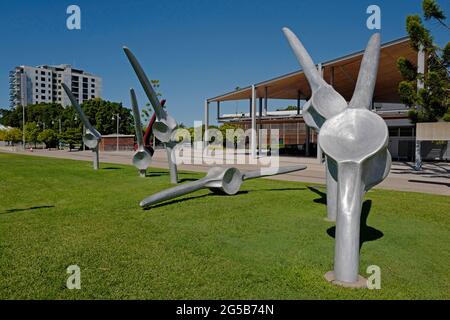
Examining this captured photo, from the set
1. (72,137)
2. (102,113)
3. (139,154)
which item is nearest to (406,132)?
(139,154)

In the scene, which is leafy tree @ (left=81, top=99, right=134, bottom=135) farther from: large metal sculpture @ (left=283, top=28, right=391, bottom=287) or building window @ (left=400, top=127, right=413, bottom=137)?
large metal sculpture @ (left=283, top=28, right=391, bottom=287)

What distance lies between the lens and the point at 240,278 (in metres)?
5.05

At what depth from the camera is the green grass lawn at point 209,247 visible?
15.5ft

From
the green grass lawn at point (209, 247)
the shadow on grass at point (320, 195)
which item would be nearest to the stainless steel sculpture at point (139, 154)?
the green grass lawn at point (209, 247)

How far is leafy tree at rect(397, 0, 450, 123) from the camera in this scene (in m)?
18.0

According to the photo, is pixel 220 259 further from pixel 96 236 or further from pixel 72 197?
pixel 72 197

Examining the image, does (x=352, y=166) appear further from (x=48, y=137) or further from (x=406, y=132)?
(x=48, y=137)

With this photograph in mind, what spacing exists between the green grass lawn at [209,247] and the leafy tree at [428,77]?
333 inches

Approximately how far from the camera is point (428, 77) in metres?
18.3

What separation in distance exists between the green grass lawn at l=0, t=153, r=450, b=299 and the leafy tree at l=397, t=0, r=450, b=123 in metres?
8.46

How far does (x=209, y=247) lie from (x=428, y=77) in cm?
1656

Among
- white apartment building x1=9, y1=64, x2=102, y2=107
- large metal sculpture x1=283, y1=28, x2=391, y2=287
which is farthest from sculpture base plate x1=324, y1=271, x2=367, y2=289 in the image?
white apartment building x1=9, y1=64, x2=102, y2=107

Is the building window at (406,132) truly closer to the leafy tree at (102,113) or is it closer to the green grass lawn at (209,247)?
the green grass lawn at (209,247)
